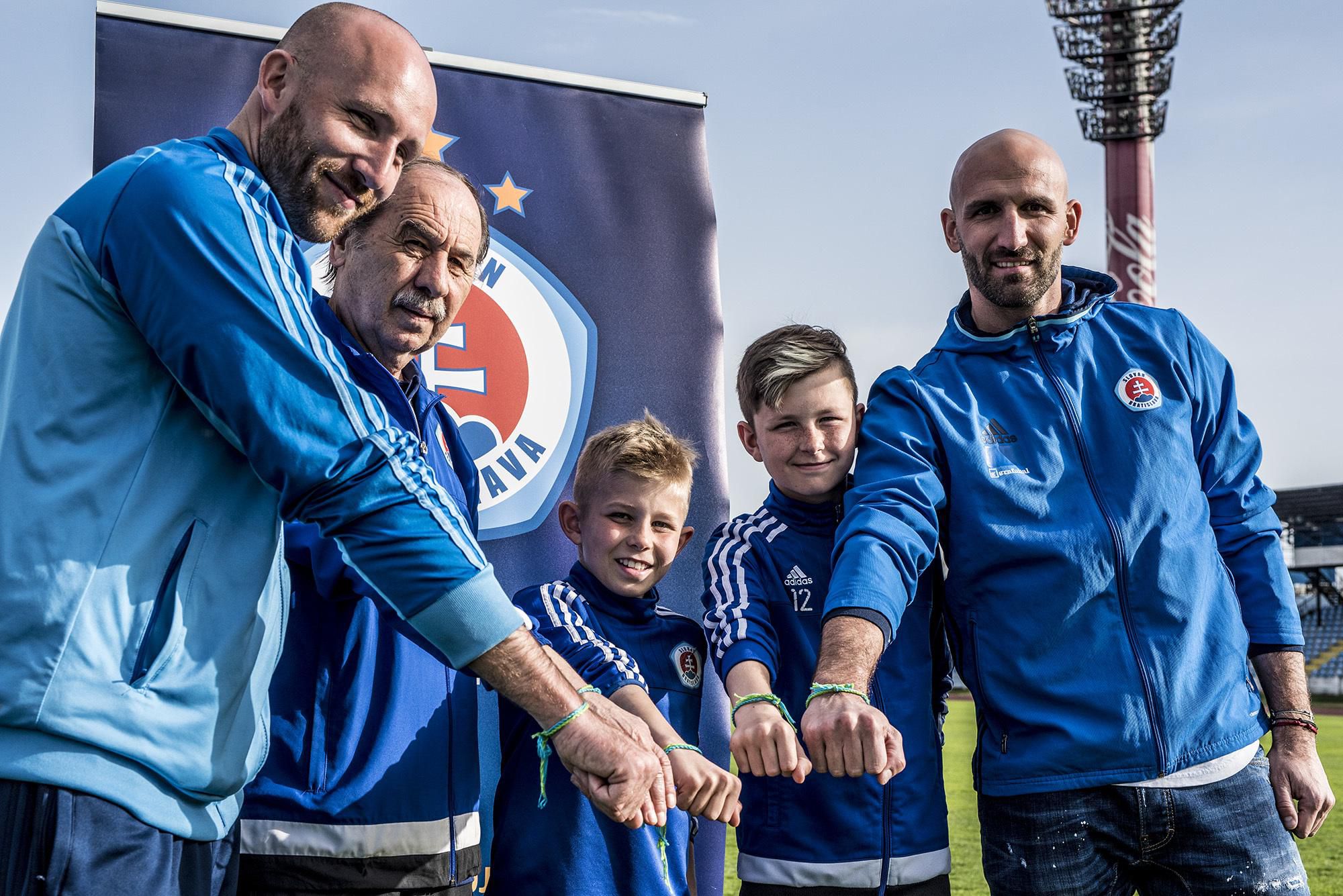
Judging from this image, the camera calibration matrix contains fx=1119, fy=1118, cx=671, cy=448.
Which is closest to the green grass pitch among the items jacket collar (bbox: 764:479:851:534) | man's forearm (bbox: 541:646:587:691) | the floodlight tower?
jacket collar (bbox: 764:479:851:534)

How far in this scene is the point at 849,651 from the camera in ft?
6.30

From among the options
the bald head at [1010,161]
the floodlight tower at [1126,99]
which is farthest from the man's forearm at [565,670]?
the floodlight tower at [1126,99]

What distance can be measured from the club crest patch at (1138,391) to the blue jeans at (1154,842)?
77cm

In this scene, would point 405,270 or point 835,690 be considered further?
point 405,270

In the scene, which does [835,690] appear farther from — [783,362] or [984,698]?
[783,362]

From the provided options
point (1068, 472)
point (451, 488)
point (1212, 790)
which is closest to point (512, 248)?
point (451, 488)

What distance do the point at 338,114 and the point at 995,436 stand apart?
1.46 metres

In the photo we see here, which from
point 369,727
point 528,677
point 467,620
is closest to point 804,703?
point 369,727

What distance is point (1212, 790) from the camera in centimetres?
218

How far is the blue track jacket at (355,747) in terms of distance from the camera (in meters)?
2.04

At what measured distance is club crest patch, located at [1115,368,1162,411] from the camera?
7.86ft

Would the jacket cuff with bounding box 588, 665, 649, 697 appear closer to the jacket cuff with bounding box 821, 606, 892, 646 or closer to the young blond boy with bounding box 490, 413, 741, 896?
the young blond boy with bounding box 490, 413, 741, 896

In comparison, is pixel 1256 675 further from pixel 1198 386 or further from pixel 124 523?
pixel 124 523

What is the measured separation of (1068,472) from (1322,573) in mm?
42881
